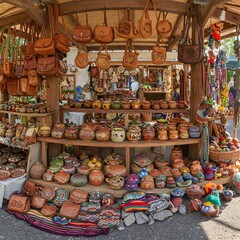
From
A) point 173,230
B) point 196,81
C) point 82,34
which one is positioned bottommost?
point 173,230

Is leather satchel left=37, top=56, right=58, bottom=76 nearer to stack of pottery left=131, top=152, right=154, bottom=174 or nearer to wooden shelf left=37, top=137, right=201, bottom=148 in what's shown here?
wooden shelf left=37, top=137, right=201, bottom=148

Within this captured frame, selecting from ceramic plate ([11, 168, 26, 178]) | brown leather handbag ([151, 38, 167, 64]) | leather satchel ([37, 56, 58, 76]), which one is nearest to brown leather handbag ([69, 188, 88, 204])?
ceramic plate ([11, 168, 26, 178])

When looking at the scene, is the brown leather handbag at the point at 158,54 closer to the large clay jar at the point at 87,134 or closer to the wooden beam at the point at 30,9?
the large clay jar at the point at 87,134

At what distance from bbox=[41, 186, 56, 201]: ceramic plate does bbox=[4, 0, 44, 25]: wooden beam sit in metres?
2.42

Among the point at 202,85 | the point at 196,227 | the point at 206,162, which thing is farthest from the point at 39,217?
the point at 202,85

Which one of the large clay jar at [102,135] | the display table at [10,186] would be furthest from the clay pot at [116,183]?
the display table at [10,186]

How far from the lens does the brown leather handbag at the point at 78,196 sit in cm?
336

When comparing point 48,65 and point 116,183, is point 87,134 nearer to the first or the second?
point 116,183

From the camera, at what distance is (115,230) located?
2.95 meters

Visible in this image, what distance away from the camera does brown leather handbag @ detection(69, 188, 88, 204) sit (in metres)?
3.36

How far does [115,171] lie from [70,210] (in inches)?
30.6

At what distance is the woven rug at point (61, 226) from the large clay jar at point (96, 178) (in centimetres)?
64

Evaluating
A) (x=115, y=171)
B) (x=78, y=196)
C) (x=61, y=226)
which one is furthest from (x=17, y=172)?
(x=115, y=171)

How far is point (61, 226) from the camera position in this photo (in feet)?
9.89
